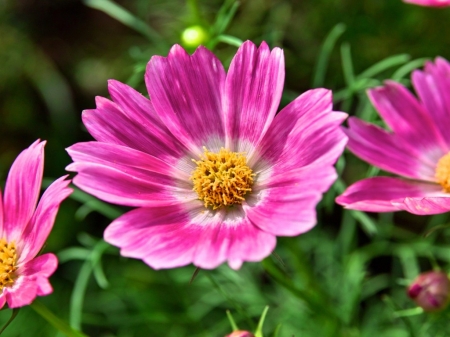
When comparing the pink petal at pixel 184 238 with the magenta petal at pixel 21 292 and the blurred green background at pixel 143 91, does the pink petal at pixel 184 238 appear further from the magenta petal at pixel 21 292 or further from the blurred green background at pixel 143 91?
the blurred green background at pixel 143 91

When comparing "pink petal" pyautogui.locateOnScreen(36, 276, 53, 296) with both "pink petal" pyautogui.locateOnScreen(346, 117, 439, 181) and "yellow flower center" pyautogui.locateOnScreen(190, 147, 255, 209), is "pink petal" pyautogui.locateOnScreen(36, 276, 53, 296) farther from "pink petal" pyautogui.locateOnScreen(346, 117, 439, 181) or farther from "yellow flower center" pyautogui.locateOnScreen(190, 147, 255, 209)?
"pink petal" pyautogui.locateOnScreen(346, 117, 439, 181)

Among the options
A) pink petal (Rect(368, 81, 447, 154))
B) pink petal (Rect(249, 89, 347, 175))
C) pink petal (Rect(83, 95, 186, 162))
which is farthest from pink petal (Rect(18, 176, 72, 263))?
pink petal (Rect(368, 81, 447, 154))

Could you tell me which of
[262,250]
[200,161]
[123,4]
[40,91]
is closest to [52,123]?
[40,91]

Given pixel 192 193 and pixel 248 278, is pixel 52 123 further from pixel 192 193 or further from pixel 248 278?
pixel 192 193

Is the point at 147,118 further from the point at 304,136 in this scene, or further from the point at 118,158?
the point at 304,136

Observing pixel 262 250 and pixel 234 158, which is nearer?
pixel 262 250

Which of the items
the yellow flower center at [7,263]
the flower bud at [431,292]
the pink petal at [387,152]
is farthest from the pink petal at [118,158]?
the flower bud at [431,292]
